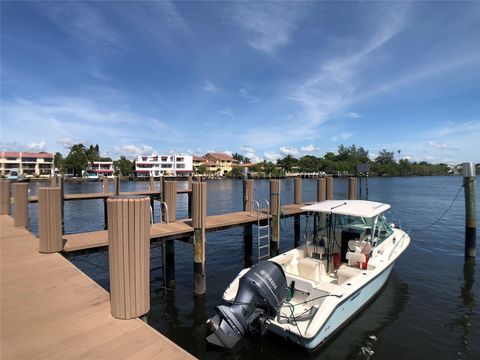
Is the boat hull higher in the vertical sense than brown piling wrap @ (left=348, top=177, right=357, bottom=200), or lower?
lower

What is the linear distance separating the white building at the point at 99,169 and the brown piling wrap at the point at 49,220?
114 m

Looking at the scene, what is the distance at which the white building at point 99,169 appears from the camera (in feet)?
372

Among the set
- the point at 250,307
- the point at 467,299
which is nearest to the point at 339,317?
the point at 250,307

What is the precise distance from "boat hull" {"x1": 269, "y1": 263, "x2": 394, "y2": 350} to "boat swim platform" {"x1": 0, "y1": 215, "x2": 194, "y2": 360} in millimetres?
3269

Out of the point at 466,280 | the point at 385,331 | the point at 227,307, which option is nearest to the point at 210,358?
the point at 227,307

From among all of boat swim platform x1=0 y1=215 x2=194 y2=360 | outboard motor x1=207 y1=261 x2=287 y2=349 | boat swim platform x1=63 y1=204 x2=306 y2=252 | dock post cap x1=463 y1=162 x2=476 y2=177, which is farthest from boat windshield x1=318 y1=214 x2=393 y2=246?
boat swim platform x1=0 y1=215 x2=194 y2=360

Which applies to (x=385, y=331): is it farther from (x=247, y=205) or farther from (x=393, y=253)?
(x=247, y=205)

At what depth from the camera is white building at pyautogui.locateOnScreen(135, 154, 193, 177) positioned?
361ft

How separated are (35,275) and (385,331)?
8872 millimetres

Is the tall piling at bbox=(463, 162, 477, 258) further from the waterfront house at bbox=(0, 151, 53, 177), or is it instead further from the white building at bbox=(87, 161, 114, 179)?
the white building at bbox=(87, 161, 114, 179)

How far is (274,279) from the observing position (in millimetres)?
6625

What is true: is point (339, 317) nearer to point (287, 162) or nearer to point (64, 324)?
point (64, 324)

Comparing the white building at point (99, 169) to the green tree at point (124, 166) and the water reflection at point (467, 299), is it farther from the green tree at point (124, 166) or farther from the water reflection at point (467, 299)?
the water reflection at point (467, 299)

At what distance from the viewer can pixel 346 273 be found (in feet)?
27.7
